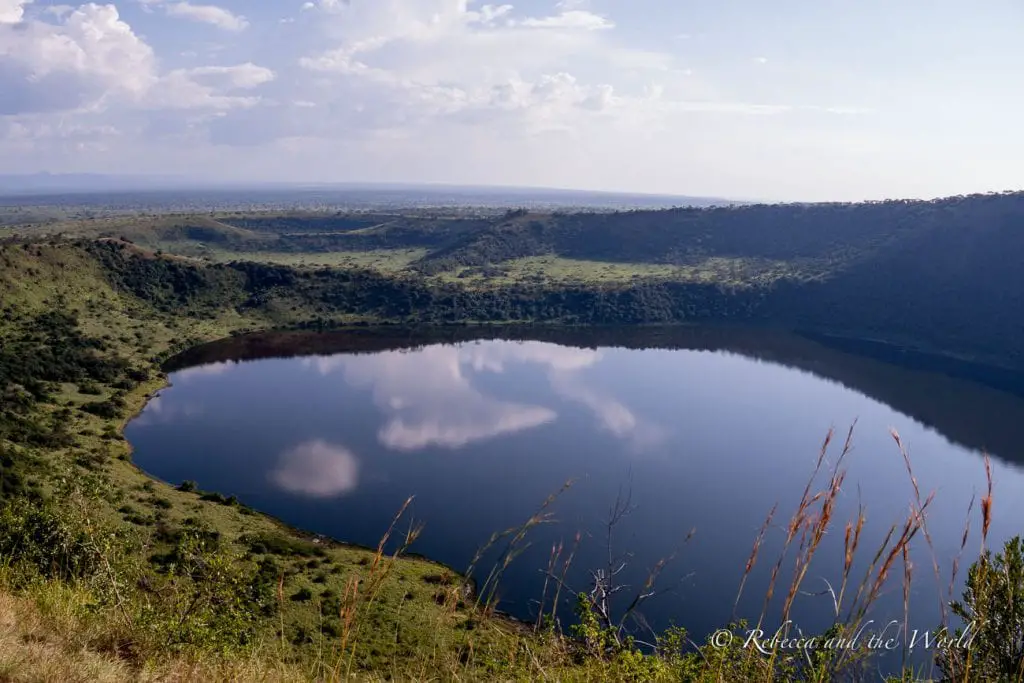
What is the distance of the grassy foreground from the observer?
4.22 meters

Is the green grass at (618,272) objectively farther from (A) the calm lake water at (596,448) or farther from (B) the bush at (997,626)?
(B) the bush at (997,626)

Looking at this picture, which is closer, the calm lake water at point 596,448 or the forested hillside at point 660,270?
the calm lake water at point 596,448

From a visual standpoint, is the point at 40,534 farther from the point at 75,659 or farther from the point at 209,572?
the point at 75,659

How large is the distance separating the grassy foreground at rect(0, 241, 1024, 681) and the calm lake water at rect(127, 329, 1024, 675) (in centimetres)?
193

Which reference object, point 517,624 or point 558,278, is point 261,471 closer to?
point 517,624

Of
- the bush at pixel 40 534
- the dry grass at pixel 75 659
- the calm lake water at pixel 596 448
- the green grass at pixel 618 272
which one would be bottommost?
the calm lake water at pixel 596 448

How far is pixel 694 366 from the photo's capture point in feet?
234

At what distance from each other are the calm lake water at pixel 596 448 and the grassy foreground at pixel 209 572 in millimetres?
1930

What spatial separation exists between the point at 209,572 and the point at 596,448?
3806cm

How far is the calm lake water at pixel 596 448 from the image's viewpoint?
32.0m

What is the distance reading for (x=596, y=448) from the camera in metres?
46.3

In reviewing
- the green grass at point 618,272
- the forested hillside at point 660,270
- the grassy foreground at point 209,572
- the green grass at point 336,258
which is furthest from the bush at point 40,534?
the green grass at point 336,258

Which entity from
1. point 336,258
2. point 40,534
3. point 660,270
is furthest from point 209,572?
point 336,258

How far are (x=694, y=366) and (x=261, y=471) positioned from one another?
46891mm
